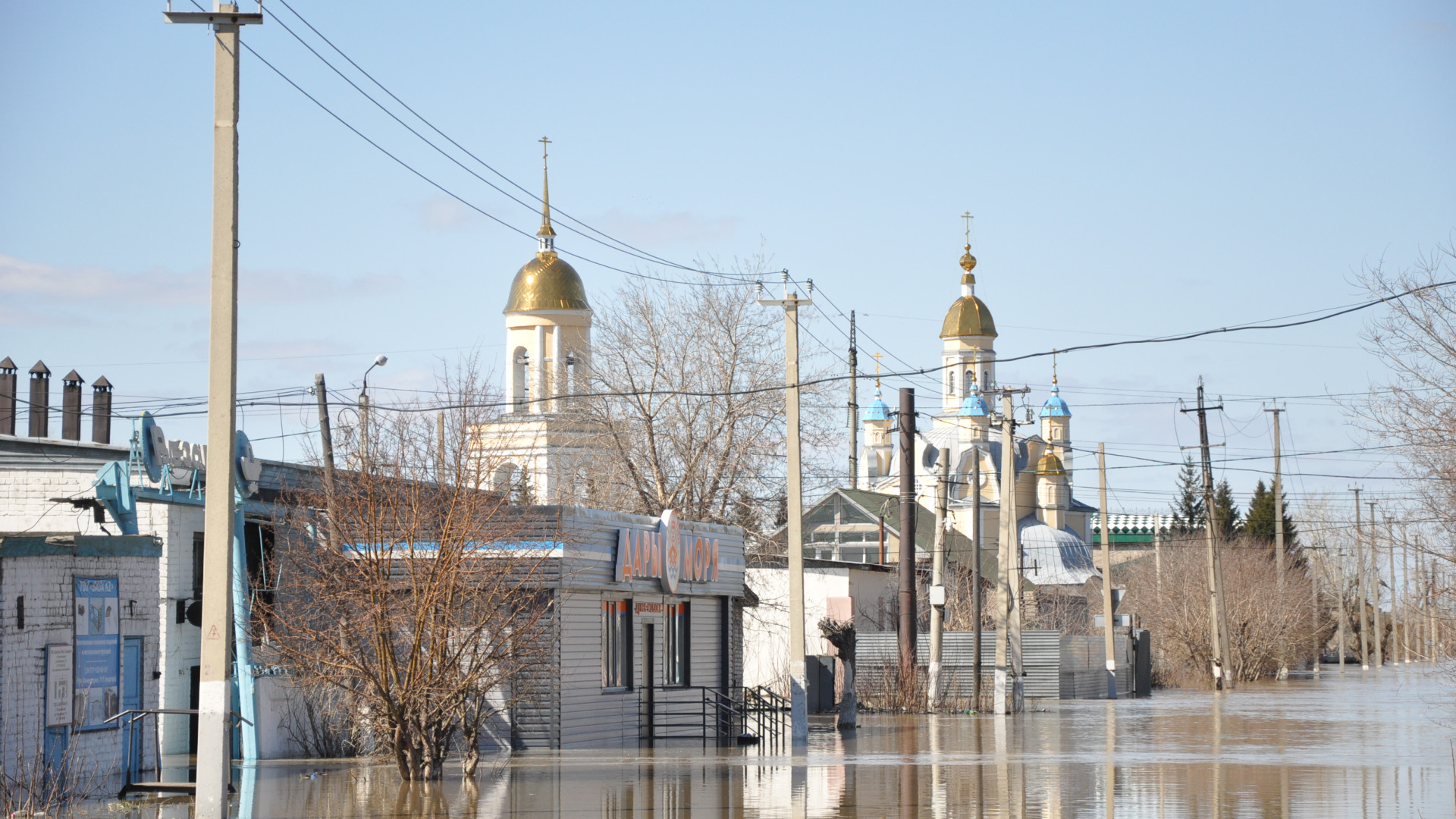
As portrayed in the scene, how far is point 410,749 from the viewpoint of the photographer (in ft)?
65.8

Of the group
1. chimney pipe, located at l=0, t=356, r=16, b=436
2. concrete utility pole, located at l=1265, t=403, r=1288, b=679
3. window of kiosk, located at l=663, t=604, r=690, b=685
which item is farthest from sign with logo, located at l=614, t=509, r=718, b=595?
concrete utility pole, located at l=1265, t=403, r=1288, b=679

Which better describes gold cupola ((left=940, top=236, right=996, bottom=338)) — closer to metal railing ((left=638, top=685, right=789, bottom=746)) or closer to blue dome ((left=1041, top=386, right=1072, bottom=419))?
blue dome ((left=1041, top=386, right=1072, bottom=419))

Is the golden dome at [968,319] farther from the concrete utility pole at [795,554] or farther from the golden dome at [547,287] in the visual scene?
the concrete utility pole at [795,554]

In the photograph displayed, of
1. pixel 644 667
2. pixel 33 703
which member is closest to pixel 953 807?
pixel 33 703

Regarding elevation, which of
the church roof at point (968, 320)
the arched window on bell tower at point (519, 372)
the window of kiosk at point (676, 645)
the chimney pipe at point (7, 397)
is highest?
the church roof at point (968, 320)

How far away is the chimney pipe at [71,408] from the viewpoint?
1420 inches

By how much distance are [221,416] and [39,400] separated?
953 inches

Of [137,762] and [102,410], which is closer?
[137,762]

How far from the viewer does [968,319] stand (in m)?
96.8

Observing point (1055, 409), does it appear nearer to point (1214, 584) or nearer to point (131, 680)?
point (1214, 584)

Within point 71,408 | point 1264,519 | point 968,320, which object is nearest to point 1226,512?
point 1264,519

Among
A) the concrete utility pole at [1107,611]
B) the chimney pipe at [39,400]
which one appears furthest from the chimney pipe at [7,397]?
the concrete utility pole at [1107,611]

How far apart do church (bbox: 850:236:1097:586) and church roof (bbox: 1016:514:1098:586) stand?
0.07 meters

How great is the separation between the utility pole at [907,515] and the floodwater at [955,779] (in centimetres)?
384
